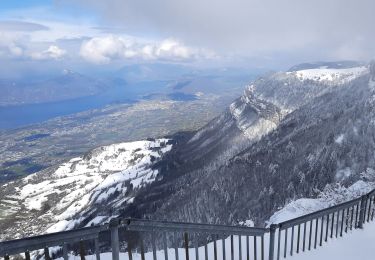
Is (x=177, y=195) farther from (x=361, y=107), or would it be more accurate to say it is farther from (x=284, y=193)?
(x=361, y=107)

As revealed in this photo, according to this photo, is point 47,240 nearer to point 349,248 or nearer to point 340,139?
point 349,248

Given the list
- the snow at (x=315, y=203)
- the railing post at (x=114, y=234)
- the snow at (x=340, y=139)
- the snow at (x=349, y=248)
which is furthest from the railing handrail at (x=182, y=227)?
the snow at (x=340, y=139)

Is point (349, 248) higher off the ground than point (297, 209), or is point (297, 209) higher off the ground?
point (349, 248)

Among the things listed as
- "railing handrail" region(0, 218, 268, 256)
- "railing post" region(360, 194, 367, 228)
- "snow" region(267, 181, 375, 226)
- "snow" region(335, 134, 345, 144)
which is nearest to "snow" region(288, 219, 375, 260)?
"railing post" region(360, 194, 367, 228)

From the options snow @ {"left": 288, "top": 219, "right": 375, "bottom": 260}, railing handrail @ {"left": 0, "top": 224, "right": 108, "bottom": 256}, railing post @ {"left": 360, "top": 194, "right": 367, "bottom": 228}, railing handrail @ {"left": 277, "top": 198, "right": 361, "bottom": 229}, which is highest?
railing handrail @ {"left": 0, "top": 224, "right": 108, "bottom": 256}

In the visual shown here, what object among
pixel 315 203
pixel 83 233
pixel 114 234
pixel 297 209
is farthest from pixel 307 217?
pixel 315 203

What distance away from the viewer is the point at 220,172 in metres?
160

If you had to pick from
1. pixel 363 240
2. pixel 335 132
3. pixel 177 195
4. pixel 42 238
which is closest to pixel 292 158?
pixel 335 132

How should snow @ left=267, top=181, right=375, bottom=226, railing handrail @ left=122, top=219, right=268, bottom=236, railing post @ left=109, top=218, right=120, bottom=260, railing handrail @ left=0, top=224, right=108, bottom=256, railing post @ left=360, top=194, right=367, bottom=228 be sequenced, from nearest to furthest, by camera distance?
railing handrail @ left=0, top=224, right=108, bottom=256 → railing post @ left=109, top=218, right=120, bottom=260 → railing handrail @ left=122, top=219, right=268, bottom=236 → railing post @ left=360, top=194, right=367, bottom=228 → snow @ left=267, top=181, right=375, bottom=226

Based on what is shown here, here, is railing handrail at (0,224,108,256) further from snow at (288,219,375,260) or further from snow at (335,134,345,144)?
snow at (335,134,345,144)

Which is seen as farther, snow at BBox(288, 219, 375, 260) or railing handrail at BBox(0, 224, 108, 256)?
snow at BBox(288, 219, 375, 260)

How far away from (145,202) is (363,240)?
16191 centimetres

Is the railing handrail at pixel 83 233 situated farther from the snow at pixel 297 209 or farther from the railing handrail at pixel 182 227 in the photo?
the snow at pixel 297 209

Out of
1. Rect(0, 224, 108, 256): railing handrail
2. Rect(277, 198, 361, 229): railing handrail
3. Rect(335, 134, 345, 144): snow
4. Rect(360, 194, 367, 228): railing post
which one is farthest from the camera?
Rect(335, 134, 345, 144): snow
